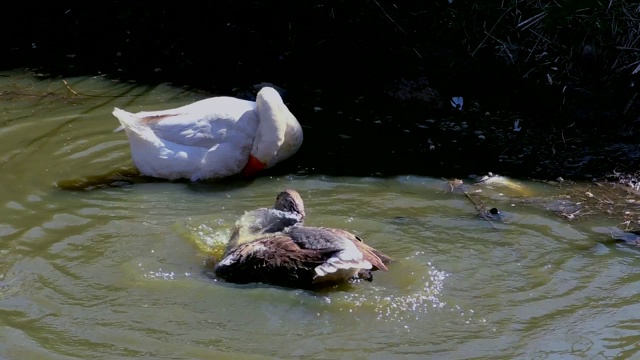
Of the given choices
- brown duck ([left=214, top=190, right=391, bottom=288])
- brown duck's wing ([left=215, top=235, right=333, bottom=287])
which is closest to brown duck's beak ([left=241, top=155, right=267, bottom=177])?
brown duck ([left=214, top=190, right=391, bottom=288])

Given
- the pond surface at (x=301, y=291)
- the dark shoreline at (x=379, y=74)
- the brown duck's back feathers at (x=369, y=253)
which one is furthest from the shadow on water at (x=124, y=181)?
→ the brown duck's back feathers at (x=369, y=253)

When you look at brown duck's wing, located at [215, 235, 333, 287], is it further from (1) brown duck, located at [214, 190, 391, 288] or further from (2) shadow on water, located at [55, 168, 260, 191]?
(2) shadow on water, located at [55, 168, 260, 191]

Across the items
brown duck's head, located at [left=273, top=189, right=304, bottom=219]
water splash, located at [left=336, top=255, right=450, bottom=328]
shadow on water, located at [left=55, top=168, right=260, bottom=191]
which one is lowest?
water splash, located at [left=336, top=255, right=450, bottom=328]

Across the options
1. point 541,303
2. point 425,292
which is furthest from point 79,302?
point 541,303

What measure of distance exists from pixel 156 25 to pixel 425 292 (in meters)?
5.44

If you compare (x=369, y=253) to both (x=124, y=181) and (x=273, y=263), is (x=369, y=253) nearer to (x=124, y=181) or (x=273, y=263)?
(x=273, y=263)

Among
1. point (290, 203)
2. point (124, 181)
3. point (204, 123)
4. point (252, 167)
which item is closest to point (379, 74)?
point (252, 167)

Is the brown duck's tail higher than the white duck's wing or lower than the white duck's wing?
lower

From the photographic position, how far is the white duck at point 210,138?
645 centimetres

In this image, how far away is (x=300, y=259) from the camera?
15.3 ft

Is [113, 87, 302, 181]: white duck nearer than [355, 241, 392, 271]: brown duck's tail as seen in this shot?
No

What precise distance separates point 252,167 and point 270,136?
27cm

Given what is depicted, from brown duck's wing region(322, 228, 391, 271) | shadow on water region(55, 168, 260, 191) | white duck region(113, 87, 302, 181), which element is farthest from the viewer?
white duck region(113, 87, 302, 181)

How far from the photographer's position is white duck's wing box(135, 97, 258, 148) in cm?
654
